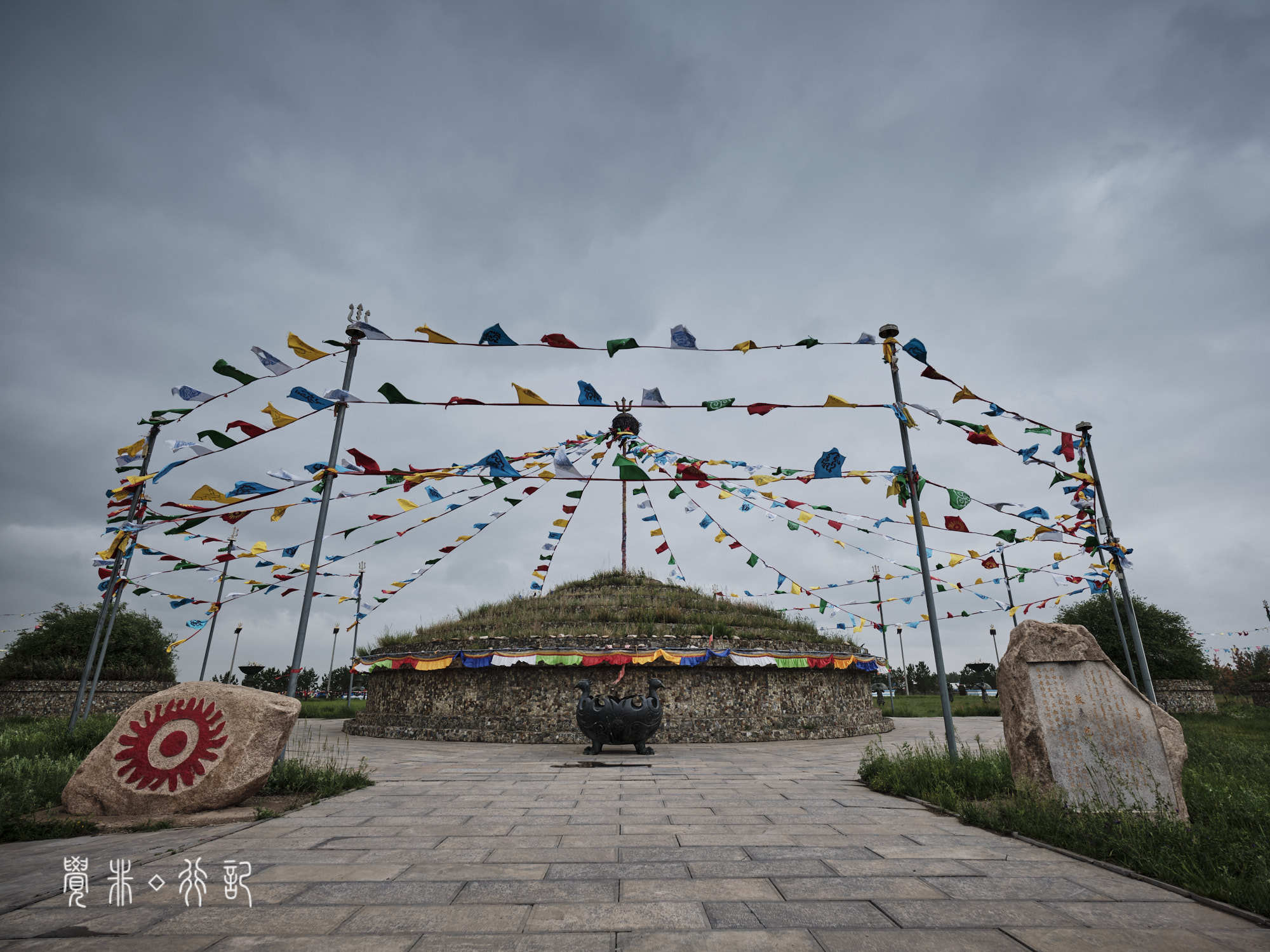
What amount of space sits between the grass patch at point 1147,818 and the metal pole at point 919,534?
57 cm

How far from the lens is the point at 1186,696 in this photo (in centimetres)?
2270

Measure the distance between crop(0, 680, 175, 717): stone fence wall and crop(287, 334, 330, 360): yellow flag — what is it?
1883 cm

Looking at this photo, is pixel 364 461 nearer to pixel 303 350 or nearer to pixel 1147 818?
pixel 303 350

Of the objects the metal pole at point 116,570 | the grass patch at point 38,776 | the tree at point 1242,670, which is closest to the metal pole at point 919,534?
the grass patch at point 38,776

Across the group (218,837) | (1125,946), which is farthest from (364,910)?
(1125,946)

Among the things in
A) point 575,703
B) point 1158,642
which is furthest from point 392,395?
point 1158,642

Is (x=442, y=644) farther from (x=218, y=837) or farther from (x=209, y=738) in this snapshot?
(x=218, y=837)

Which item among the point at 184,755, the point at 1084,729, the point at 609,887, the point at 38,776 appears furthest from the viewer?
the point at 38,776

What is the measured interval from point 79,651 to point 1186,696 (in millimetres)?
41474

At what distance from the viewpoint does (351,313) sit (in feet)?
32.1

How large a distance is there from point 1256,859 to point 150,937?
20.5ft

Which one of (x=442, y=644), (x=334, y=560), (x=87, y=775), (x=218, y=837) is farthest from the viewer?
(x=442, y=644)

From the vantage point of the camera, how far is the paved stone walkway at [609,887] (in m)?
2.99

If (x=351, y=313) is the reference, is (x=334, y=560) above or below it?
below
